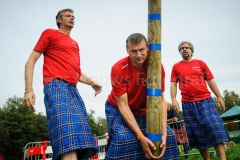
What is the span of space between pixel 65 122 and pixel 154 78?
908 mm

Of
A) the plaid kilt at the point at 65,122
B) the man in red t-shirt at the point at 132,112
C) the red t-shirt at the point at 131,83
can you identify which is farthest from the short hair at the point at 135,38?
the plaid kilt at the point at 65,122

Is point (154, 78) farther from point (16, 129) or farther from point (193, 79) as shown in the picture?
point (16, 129)

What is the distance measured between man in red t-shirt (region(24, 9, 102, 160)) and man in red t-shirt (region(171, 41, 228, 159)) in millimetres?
2251

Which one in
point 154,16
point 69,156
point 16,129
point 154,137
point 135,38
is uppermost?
point 154,16

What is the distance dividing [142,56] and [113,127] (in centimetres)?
80

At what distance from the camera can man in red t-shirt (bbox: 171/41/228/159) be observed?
3.81 m

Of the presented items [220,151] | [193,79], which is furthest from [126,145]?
[193,79]

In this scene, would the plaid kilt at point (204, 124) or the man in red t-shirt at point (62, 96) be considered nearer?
the man in red t-shirt at point (62, 96)

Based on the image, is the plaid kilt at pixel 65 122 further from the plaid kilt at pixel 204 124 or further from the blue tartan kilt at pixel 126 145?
the plaid kilt at pixel 204 124

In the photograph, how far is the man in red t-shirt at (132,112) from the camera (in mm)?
2279

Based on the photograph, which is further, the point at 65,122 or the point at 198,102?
the point at 198,102

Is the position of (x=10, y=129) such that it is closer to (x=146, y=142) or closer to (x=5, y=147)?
(x=5, y=147)

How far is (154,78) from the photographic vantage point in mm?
2205

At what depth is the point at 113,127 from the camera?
2.47m
